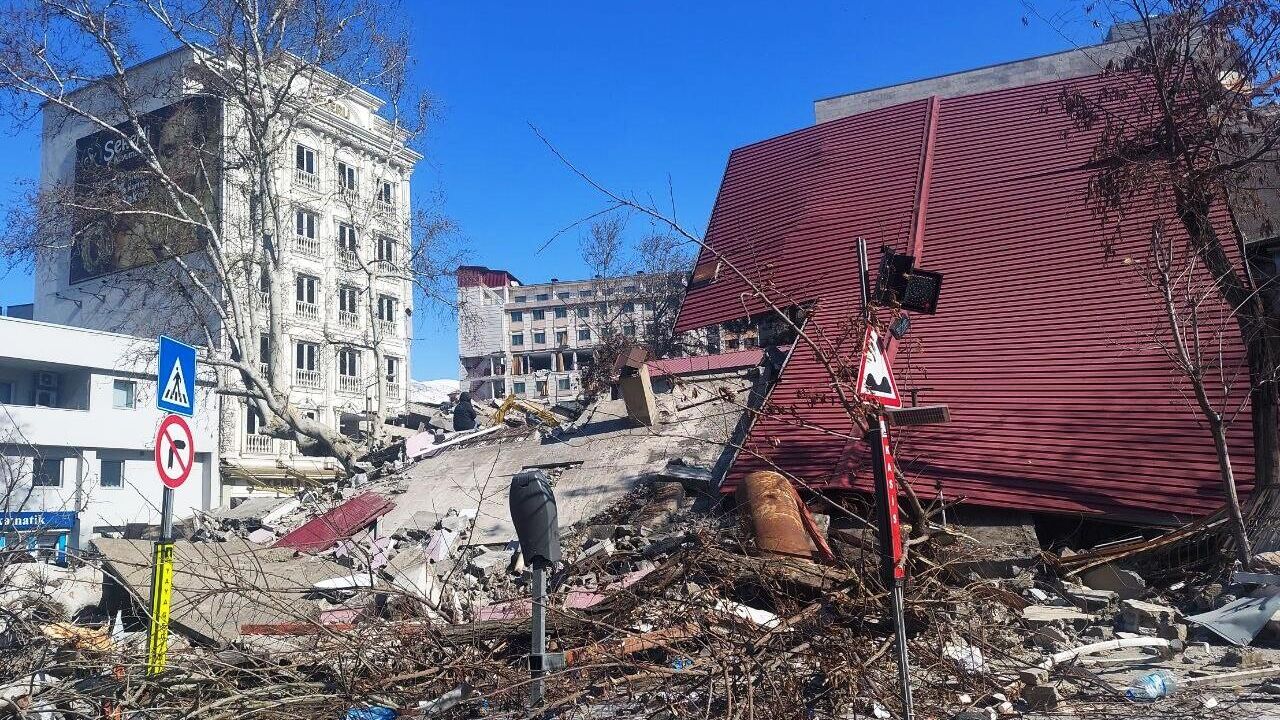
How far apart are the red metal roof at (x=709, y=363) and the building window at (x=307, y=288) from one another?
81.5 ft

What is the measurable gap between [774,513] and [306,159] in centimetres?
3519

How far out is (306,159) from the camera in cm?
3825

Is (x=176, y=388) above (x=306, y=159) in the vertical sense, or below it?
below

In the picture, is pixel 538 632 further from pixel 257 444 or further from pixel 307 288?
pixel 307 288

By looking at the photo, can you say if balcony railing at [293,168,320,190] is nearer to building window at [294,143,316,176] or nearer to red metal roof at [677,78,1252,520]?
building window at [294,143,316,176]

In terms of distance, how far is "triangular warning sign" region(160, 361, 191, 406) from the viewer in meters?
6.34

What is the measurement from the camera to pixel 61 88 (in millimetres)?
20984

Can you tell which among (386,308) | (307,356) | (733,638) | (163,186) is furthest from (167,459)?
(386,308)

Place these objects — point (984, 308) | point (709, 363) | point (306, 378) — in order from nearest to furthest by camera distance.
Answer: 1. point (984, 308)
2. point (709, 363)
3. point (306, 378)

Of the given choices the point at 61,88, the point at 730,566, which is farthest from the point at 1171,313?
the point at 61,88

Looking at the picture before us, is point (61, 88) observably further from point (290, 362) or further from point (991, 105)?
point (991, 105)

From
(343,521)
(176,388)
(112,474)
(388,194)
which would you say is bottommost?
(343,521)

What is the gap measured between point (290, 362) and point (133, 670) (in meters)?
33.2

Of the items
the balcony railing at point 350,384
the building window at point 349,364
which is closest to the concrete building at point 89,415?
the balcony railing at point 350,384
